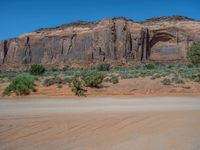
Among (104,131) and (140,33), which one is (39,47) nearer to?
(140,33)

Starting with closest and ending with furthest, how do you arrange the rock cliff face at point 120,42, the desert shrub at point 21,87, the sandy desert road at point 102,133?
the sandy desert road at point 102,133 → the desert shrub at point 21,87 → the rock cliff face at point 120,42

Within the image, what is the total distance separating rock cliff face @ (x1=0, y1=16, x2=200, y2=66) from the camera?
89.1 meters

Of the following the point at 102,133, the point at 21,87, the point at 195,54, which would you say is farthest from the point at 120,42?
the point at 102,133

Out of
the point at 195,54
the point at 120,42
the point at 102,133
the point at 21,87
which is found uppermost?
the point at 120,42

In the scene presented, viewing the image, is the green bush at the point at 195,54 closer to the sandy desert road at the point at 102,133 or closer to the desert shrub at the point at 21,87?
the desert shrub at the point at 21,87

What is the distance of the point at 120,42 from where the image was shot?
9031 centimetres

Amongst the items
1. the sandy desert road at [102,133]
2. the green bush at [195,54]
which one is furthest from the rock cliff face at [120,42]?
the sandy desert road at [102,133]

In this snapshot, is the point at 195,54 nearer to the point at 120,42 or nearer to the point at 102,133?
the point at 102,133

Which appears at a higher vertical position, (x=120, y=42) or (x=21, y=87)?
(x=120, y=42)

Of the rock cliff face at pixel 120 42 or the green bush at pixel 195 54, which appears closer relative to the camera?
the green bush at pixel 195 54

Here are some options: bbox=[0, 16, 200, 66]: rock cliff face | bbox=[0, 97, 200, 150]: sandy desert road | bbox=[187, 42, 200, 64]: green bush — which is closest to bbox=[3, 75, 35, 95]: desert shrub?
bbox=[0, 97, 200, 150]: sandy desert road

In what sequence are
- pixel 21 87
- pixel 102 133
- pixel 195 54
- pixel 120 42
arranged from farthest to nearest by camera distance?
pixel 120 42, pixel 195 54, pixel 21 87, pixel 102 133

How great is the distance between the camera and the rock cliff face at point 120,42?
89125 millimetres

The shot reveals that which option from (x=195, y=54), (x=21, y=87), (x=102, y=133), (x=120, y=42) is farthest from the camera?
(x=120, y=42)
